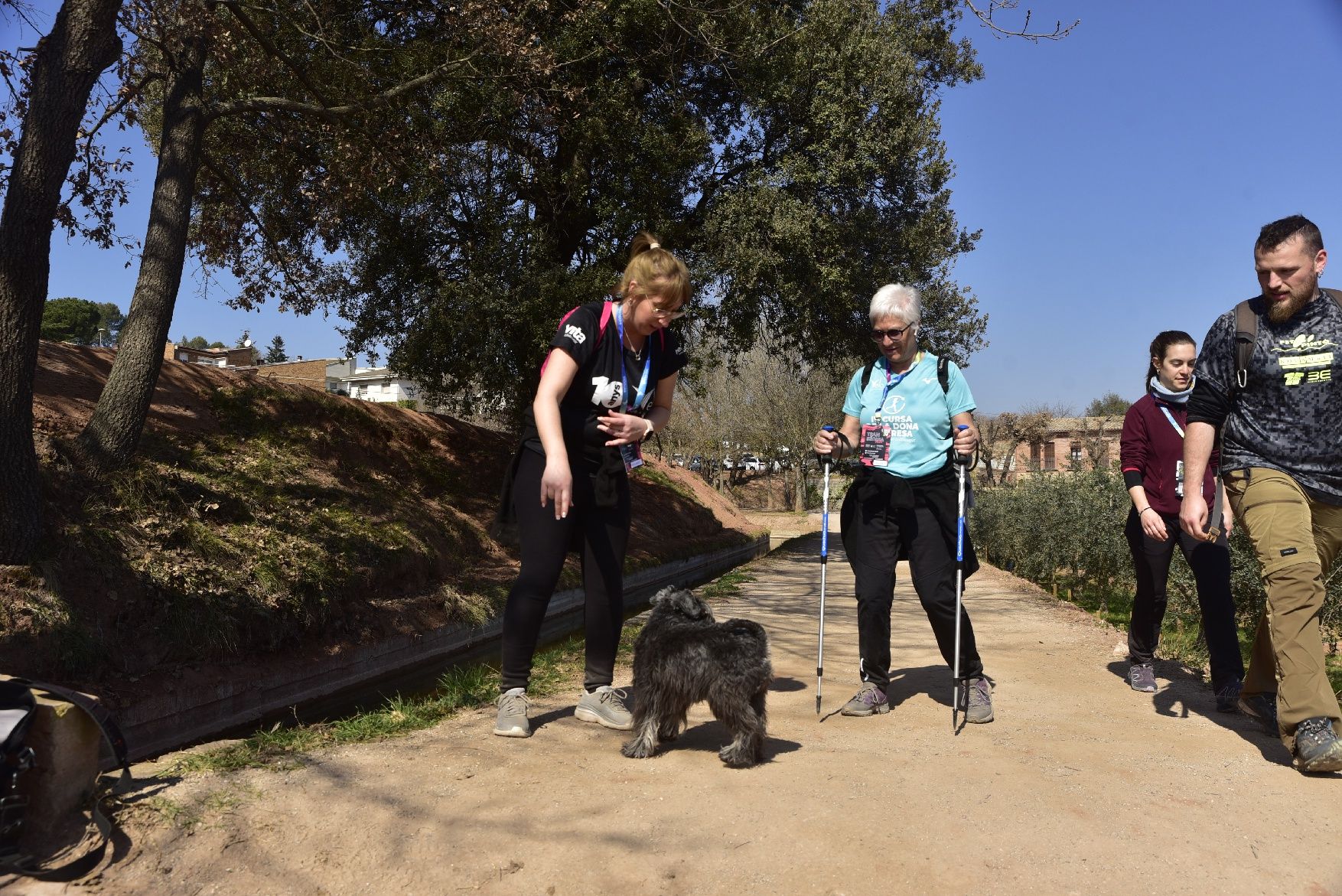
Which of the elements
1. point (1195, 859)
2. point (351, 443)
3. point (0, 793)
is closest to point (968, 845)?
point (1195, 859)

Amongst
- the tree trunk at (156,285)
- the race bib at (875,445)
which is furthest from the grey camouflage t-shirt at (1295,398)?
the tree trunk at (156,285)

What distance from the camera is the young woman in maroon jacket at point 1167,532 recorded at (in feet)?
15.9

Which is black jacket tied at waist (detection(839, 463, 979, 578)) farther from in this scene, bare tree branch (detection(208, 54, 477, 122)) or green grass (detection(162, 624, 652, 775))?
bare tree branch (detection(208, 54, 477, 122))

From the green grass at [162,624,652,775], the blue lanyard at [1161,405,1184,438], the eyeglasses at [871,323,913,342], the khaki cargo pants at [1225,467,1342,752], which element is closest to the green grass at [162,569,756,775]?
the green grass at [162,624,652,775]

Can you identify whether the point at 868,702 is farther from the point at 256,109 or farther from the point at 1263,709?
the point at 256,109

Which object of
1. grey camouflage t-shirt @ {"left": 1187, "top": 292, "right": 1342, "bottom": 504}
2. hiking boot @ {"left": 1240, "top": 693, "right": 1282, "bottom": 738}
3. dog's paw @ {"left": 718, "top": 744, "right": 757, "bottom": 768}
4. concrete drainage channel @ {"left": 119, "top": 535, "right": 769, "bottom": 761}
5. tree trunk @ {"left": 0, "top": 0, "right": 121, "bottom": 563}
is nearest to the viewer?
dog's paw @ {"left": 718, "top": 744, "right": 757, "bottom": 768}

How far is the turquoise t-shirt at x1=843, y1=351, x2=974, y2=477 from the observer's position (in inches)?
175

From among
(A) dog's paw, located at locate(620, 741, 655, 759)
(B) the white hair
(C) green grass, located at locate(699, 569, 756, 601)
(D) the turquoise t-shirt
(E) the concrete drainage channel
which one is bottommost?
(E) the concrete drainage channel

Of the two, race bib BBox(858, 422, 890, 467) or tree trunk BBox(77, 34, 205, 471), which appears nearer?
race bib BBox(858, 422, 890, 467)

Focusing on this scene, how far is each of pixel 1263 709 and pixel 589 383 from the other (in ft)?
11.6

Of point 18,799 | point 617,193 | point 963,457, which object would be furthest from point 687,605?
point 617,193

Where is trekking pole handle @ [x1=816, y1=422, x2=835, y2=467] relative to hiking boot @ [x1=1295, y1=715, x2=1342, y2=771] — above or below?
above

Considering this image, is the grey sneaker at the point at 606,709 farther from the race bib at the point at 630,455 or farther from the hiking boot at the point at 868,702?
the hiking boot at the point at 868,702

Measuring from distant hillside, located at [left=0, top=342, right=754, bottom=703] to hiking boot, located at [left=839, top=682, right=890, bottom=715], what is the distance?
465 centimetres
